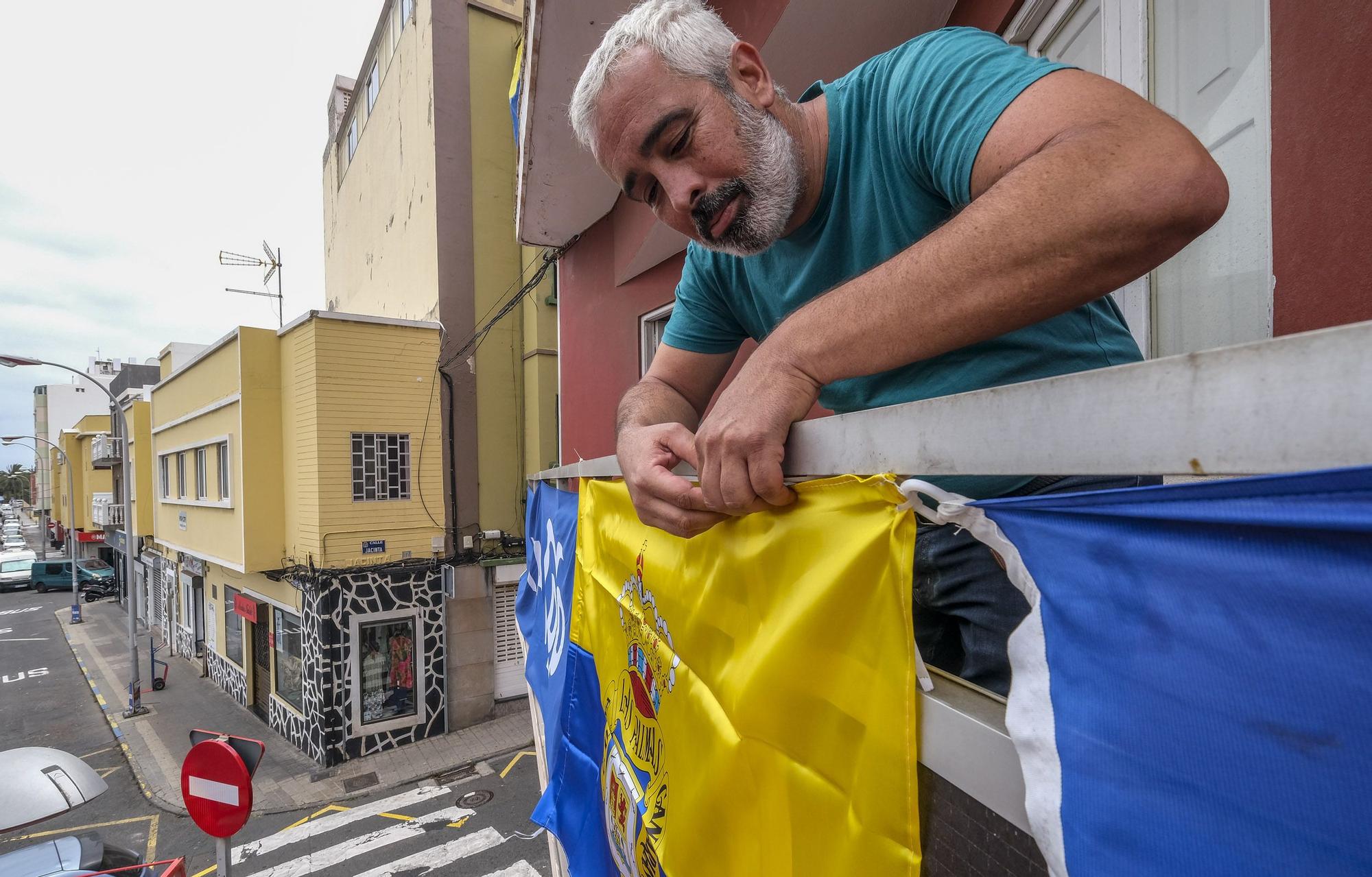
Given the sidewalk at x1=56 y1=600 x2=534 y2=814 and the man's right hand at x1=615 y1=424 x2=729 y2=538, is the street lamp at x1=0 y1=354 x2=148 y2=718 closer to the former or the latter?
the sidewalk at x1=56 y1=600 x2=534 y2=814

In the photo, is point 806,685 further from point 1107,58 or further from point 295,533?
point 295,533

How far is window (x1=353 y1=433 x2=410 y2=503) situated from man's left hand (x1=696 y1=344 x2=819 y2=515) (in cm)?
1320

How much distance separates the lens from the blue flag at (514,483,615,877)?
2.43 meters

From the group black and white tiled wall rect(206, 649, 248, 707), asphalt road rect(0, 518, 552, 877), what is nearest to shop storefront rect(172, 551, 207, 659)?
black and white tiled wall rect(206, 649, 248, 707)

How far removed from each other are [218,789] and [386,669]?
335 inches

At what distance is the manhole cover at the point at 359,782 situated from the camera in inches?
475

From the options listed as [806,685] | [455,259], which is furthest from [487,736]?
[806,685]

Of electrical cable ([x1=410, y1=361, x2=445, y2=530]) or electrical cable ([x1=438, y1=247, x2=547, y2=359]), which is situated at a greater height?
electrical cable ([x1=438, y1=247, x2=547, y2=359])

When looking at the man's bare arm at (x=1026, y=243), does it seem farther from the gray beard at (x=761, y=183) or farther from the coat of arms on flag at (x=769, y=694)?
the gray beard at (x=761, y=183)

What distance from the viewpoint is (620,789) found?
199 centimetres

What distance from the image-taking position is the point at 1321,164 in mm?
1528

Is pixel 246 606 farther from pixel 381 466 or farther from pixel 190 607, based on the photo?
pixel 190 607

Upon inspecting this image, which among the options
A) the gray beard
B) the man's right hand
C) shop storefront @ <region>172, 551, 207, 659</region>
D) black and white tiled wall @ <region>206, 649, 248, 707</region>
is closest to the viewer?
the man's right hand

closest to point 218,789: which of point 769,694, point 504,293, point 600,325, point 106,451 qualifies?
point 600,325
